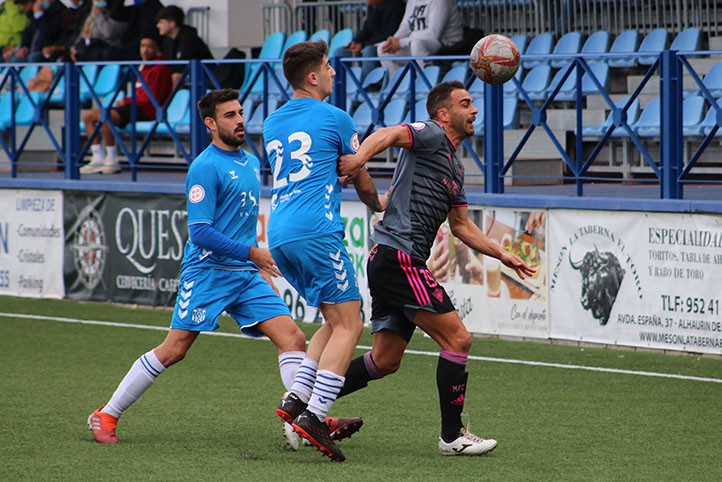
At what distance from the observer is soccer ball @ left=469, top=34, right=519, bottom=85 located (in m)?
9.17

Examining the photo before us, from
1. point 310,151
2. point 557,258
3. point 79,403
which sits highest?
point 310,151

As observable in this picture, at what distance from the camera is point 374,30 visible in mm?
16203

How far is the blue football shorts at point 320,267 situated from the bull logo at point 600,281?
442 cm

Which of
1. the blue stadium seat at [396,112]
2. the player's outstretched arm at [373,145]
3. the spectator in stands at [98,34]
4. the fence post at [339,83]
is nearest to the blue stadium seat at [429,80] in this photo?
the blue stadium seat at [396,112]

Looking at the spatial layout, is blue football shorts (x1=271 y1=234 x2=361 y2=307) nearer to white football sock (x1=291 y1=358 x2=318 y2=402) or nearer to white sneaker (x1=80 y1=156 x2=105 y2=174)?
white football sock (x1=291 y1=358 x2=318 y2=402)

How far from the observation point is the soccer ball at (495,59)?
9172 mm

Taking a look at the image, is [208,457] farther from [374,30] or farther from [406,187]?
[374,30]

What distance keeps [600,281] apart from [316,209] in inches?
184

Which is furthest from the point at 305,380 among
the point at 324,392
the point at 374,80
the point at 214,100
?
the point at 374,80

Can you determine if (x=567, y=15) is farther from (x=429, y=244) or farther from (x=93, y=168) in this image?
(x=429, y=244)

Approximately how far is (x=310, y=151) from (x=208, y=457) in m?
1.61

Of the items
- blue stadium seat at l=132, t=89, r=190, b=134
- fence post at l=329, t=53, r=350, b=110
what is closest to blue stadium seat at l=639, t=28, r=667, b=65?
fence post at l=329, t=53, r=350, b=110

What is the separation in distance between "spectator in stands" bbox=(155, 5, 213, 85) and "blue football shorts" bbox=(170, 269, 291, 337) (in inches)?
356

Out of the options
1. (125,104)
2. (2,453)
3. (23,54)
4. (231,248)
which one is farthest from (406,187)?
(23,54)
